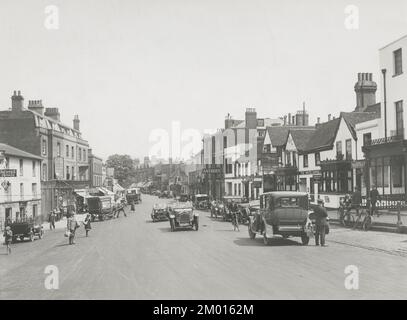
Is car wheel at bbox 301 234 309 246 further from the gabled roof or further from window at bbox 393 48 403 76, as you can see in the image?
the gabled roof

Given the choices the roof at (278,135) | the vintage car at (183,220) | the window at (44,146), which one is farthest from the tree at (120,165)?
the vintage car at (183,220)

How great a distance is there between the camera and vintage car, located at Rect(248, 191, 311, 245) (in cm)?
1869

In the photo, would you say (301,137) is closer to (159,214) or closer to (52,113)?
(159,214)

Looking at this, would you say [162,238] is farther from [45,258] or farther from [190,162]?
[190,162]

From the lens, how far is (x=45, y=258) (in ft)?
58.6

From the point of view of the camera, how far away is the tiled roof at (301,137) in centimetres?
4708

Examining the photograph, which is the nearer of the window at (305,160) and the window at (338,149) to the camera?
the window at (338,149)

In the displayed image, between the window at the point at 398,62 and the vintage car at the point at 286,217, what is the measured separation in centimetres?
1449

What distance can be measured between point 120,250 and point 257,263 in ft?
21.8

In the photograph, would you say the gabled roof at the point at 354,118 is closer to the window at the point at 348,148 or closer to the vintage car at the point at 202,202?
the window at the point at 348,148

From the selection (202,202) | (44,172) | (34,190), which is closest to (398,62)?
(202,202)

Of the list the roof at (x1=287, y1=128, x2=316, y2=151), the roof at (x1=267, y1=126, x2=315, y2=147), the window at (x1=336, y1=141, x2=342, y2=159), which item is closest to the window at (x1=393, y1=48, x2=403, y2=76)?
the window at (x1=336, y1=141, x2=342, y2=159)

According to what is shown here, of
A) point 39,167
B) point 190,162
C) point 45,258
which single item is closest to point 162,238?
point 45,258

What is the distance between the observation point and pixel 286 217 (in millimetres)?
18781
